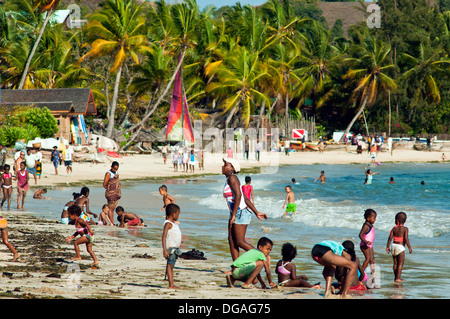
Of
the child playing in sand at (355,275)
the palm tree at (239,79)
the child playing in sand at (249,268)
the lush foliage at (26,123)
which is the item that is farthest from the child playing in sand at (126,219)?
the palm tree at (239,79)

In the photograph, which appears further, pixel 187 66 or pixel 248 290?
pixel 187 66

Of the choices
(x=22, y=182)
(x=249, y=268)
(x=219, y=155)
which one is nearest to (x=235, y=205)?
(x=249, y=268)

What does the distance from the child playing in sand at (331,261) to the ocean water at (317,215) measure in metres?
0.56

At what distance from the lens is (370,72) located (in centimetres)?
5519

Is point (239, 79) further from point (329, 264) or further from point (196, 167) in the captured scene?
point (329, 264)

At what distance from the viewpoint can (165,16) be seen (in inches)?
1681

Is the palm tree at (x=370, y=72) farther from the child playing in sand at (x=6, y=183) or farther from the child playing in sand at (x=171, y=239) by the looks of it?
the child playing in sand at (x=171, y=239)

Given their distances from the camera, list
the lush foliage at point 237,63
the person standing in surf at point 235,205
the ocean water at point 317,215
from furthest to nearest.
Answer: the lush foliage at point 237,63 < the ocean water at point 317,215 < the person standing in surf at point 235,205

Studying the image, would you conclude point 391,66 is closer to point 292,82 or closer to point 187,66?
point 292,82

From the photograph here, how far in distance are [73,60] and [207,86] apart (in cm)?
1090

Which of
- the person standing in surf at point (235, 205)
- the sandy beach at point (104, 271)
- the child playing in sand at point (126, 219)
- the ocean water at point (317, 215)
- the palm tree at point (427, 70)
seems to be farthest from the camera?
the palm tree at point (427, 70)

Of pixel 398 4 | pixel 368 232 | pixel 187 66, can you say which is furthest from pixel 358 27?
pixel 368 232

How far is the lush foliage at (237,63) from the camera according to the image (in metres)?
41.0
